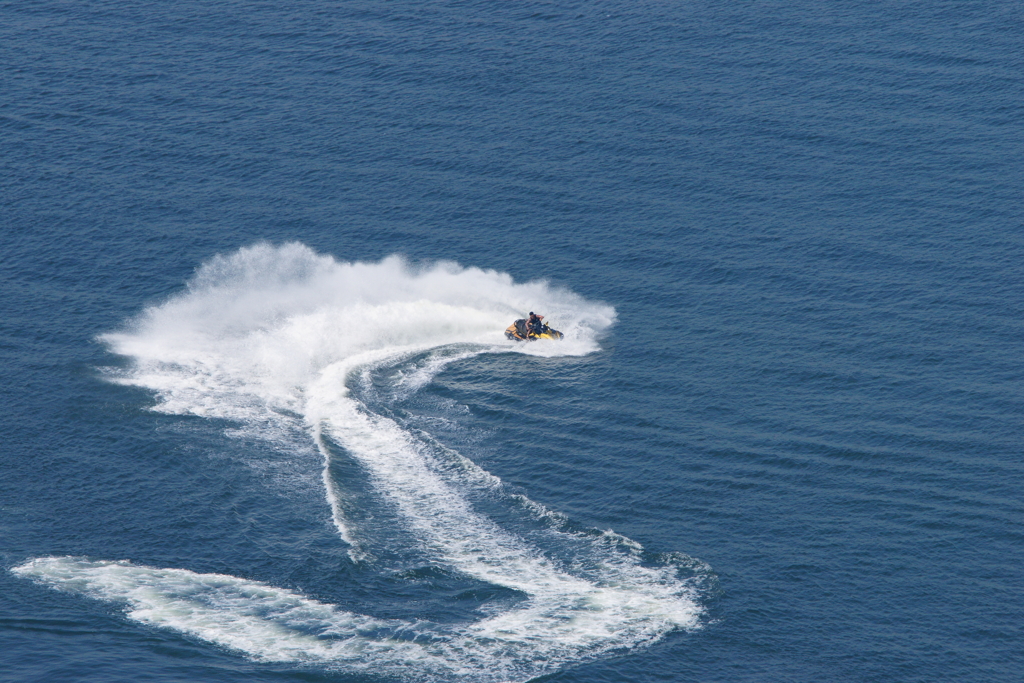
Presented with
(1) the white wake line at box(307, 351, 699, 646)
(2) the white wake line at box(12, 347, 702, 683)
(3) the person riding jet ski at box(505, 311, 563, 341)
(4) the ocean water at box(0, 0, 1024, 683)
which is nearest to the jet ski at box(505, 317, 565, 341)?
(3) the person riding jet ski at box(505, 311, 563, 341)

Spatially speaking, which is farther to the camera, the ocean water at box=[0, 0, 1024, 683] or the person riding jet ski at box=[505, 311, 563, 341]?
the person riding jet ski at box=[505, 311, 563, 341]

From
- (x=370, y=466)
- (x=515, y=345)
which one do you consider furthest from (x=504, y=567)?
(x=515, y=345)

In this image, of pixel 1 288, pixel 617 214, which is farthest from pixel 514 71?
pixel 1 288

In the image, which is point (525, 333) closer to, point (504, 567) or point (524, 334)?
point (524, 334)

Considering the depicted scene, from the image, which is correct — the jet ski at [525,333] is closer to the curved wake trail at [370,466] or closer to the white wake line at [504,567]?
the curved wake trail at [370,466]

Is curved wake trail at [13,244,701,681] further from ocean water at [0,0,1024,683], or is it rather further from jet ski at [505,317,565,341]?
jet ski at [505,317,565,341]

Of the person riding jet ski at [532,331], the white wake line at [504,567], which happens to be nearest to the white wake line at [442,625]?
the white wake line at [504,567]
